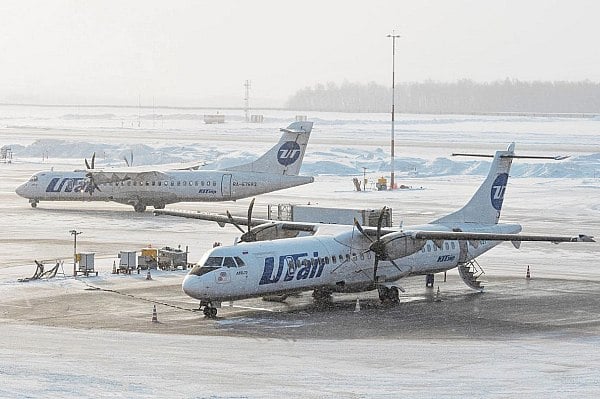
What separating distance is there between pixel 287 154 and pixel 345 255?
30868mm

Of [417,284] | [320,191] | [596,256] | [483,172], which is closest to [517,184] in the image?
[483,172]

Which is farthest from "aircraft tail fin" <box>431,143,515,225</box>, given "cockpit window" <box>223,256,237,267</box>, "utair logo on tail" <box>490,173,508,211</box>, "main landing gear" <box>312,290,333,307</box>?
"cockpit window" <box>223,256,237,267</box>

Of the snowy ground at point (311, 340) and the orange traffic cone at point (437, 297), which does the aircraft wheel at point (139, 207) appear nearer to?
the snowy ground at point (311, 340)

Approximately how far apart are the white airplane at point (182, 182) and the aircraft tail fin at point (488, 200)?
2424 centimetres

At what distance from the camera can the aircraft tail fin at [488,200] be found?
146ft

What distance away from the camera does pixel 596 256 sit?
51031 mm

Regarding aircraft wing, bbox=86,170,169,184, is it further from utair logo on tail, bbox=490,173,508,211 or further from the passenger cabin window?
the passenger cabin window

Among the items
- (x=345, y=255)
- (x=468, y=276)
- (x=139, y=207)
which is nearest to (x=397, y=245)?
(x=345, y=255)

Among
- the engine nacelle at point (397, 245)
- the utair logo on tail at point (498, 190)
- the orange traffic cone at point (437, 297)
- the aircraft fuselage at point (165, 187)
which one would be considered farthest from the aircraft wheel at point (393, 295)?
the aircraft fuselage at point (165, 187)

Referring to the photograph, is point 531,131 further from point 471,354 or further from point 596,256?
point 471,354

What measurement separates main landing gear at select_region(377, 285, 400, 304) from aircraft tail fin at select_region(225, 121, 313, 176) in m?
30.3

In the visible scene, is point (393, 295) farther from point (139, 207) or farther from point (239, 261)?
point (139, 207)

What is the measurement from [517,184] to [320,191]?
18.5 metres

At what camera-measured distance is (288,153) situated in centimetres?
6900
